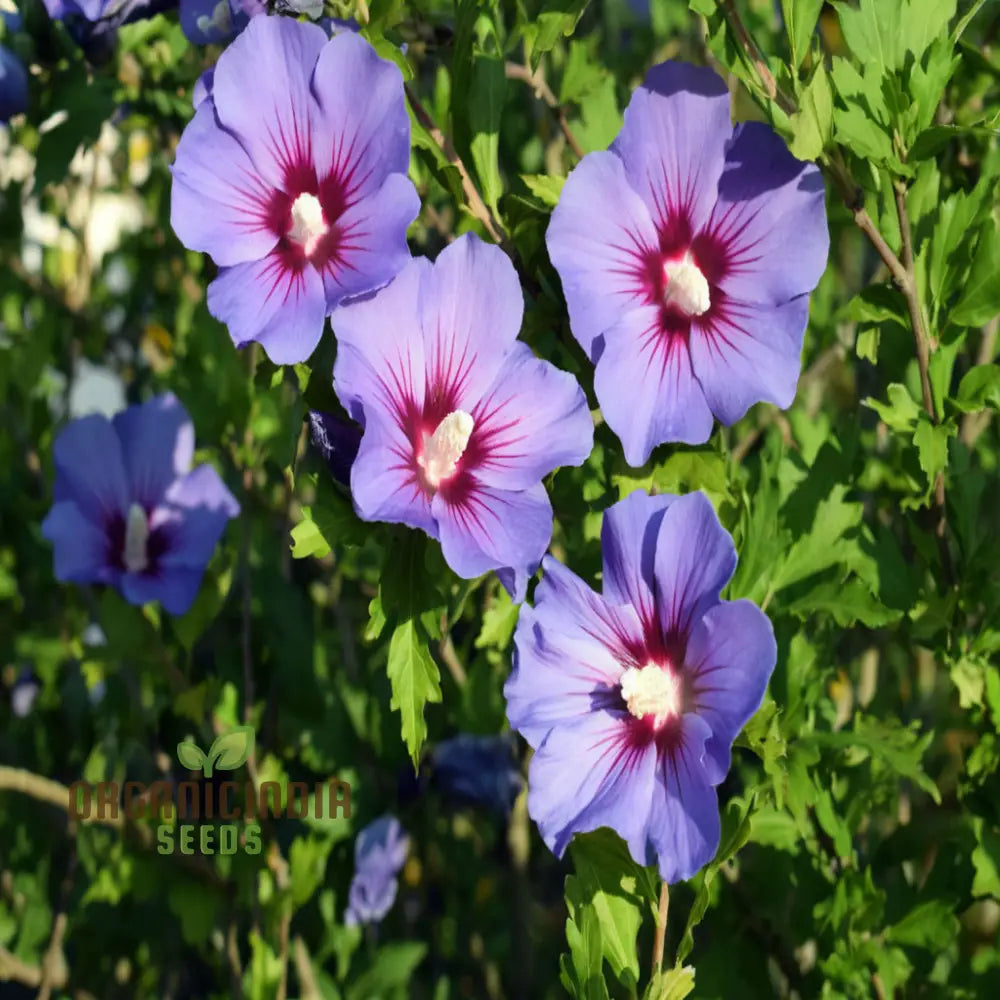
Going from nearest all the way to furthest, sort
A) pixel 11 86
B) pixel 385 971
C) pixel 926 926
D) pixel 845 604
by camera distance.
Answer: pixel 845 604
pixel 926 926
pixel 11 86
pixel 385 971

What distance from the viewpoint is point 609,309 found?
770mm

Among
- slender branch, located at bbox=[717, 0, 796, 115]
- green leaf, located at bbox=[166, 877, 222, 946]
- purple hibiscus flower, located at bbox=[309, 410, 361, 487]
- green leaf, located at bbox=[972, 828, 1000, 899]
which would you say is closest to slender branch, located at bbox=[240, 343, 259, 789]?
green leaf, located at bbox=[166, 877, 222, 946]

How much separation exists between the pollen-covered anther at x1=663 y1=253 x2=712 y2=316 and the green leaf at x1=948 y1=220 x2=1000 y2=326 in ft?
0.63


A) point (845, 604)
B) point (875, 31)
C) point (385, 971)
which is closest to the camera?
point (875, 31)

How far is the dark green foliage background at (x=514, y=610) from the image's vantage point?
80 centimetres

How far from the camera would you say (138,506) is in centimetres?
128

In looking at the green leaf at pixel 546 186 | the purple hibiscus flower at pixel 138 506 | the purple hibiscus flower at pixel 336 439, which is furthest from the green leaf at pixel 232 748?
the green leaf at pixel 546 186

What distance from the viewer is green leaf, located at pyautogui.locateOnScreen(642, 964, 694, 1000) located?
2.42ft

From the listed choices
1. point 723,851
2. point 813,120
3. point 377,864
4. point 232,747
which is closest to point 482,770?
point 377,864

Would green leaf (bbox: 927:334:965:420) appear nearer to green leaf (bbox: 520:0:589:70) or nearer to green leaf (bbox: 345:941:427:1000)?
green leaf (bbox: 520:0:589:70)

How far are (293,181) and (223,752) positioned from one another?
55 centimetres

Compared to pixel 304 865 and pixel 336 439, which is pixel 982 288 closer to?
pixel 336 439

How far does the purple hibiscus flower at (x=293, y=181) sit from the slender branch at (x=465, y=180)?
9 cm

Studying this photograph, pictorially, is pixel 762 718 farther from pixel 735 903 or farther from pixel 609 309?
pixel 735 903
